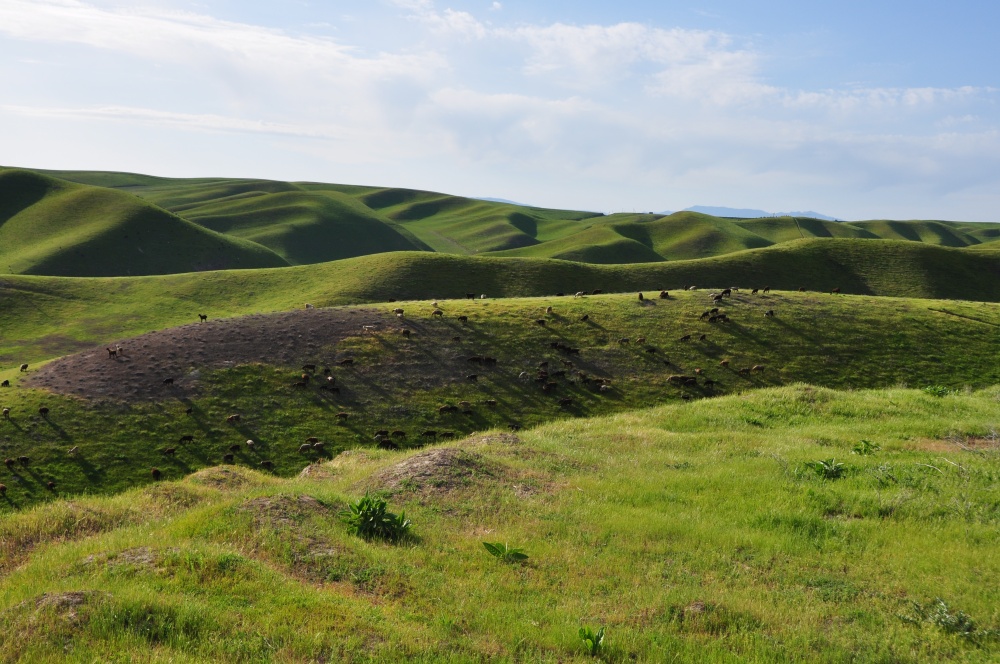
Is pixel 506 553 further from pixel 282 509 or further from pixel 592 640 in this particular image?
pixel 282 509

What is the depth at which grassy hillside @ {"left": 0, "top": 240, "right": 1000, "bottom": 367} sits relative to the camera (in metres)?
74.0

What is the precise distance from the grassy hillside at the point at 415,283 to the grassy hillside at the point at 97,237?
41.2 meters

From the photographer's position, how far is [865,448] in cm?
2084

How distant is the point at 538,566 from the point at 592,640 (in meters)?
3.23

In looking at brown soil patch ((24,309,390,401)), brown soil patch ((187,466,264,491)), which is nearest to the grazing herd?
brown soil patch ((24,309,390,401))

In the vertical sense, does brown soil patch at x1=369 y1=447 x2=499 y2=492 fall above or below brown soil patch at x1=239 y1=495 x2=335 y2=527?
below

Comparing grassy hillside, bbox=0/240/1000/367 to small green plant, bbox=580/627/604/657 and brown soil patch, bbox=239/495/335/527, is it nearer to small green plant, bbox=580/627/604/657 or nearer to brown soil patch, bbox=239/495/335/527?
brown soil patch, bbox=239/495/335/527

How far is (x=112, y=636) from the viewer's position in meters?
8.19

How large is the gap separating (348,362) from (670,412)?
22982 millimetres

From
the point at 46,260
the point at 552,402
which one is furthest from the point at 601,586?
the point at 46,260

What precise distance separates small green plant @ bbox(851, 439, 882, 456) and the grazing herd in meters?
18.7

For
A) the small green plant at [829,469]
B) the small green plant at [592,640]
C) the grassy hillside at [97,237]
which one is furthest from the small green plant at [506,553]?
the grassy hillside at [97,237]

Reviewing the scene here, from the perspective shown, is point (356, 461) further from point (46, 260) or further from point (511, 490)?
point (46, 260)

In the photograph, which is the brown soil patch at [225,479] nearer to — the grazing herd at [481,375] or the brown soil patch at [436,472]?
the brown soil patch at [436,472]
